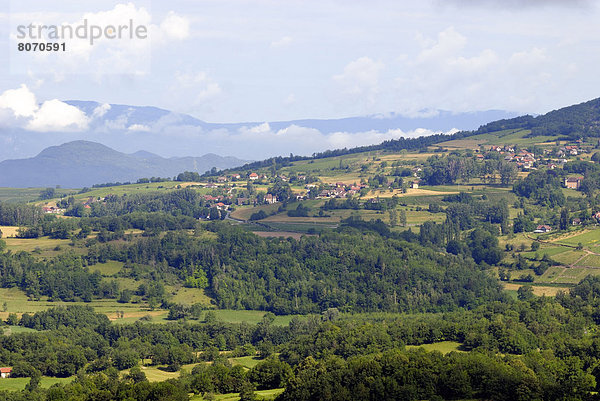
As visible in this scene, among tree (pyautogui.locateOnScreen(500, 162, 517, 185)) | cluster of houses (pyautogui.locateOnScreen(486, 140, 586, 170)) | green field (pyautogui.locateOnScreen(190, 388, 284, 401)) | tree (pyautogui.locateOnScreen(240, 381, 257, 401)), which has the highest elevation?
cluster of houses (pyautogui.locateOnScreen(486, 140, 586, 170))

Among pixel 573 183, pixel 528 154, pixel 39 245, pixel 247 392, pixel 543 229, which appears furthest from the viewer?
pixel 528 154

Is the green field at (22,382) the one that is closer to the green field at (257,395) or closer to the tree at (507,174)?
the green field at (257,395)

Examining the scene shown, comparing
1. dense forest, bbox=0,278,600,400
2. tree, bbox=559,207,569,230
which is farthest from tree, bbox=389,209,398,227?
dense forest, bbox=0,278,600,400

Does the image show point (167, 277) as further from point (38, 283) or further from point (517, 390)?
point (517, 390)

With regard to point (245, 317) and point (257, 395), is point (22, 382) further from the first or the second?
point (245, 317)

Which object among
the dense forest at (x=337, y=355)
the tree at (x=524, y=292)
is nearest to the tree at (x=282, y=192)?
the dense forest at (x=337, y=355)

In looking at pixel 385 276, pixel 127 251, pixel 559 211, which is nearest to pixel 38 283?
pixel 127 251

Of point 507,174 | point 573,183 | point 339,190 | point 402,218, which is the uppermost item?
point 507,174

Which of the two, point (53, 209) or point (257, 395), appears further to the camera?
point (53, 209)

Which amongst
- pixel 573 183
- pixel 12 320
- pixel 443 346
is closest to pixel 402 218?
pixel 573 183

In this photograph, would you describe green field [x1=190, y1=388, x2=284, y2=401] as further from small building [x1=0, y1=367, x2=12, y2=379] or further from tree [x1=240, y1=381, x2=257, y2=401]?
small building [x1=0, y1=367, x2=12, y2=379]

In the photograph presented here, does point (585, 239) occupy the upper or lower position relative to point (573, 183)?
lower
